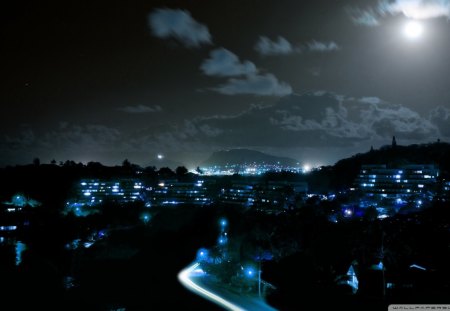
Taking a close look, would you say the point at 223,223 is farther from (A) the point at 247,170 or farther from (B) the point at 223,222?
(A) the point at 247,170

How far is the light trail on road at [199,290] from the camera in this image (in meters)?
15.8

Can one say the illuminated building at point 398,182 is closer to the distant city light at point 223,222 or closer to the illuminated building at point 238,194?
the illuminated building at point 238,194

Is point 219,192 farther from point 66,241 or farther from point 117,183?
point 66,241

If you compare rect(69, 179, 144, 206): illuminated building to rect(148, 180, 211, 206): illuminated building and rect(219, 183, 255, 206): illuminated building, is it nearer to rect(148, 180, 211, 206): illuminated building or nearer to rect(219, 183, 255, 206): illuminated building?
rect(148, 180, 211, 206): illuminated building

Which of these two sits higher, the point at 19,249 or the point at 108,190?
the point at 108,190

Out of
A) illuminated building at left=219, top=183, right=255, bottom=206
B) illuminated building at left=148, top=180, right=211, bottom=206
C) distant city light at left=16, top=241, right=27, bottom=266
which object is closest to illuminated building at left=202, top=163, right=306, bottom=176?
illuminated building at left=219, top=183, right=255, bottom=206

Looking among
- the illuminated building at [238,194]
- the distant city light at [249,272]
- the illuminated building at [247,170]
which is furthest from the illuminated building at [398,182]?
the illuminated building at [247,170]

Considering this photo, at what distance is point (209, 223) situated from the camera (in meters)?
39.9

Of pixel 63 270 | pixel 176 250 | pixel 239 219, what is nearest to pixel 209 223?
pixel 239 219

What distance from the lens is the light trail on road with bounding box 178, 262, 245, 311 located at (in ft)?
51.9

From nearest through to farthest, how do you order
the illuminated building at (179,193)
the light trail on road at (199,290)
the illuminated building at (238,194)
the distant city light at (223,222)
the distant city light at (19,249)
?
the light trail on road at (199,290), the distant city light at (19,249), the distant city light at (223,222), the illuminated building at (238,194), the illuminated building at (179,193)

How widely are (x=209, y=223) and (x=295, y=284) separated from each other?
2329 centimetres

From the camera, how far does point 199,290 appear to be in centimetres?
1859

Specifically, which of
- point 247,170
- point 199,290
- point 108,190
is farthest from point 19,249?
point 247,170
